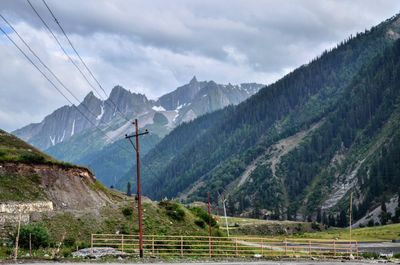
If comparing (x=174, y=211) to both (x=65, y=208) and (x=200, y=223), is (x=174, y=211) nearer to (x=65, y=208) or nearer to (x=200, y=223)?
(x=200, y=223)

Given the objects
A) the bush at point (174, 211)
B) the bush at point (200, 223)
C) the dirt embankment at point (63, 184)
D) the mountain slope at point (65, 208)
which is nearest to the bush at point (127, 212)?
the mountain slope at point (65, 208)

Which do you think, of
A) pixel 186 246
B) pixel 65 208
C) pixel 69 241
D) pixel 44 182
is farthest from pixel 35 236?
pixel 44 182

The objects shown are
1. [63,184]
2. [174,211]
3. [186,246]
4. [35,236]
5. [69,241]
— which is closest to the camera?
[35,236]

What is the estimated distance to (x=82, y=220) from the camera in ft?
249

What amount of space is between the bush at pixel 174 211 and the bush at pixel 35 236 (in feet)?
86.8

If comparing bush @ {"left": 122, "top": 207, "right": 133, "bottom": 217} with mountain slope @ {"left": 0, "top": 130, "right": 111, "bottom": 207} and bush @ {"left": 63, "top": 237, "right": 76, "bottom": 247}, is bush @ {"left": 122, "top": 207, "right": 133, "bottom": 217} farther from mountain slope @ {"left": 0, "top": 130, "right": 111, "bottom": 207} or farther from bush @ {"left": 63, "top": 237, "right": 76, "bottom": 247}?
bush @ {"left": 63, "top": 237, "right": 76, "bottom": 247}

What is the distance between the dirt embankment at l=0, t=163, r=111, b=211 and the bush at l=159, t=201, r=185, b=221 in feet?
38.1

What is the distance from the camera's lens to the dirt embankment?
84750 millimetres

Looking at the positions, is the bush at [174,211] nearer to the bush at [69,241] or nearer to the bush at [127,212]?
the bush at [127,212]

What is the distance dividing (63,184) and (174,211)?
64.0 ft

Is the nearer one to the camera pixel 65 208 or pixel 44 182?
pixel 65 208

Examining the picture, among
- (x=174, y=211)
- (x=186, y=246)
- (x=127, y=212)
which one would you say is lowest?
(x=186, y=246)

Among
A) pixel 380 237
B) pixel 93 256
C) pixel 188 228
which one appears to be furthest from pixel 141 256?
pixel 380 237

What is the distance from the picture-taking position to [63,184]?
89.6m
